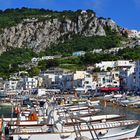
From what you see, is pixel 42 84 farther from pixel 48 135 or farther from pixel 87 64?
pixel 48 135

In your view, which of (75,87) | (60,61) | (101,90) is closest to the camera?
(101,90)

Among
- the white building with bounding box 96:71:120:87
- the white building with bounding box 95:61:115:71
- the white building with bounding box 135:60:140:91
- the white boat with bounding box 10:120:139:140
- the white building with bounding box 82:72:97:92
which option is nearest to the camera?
the white boat with bounding box 10:120:139:140

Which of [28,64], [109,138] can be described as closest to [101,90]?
[28,64]

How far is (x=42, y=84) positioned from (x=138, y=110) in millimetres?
79557

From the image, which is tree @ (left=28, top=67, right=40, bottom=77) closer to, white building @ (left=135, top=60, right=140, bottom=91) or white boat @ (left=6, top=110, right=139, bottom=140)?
white building @ (left=135, top=60, right=140, bottom=91)

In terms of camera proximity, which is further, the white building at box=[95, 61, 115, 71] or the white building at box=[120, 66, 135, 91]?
the white building at box=[95, 61, 115, 71]

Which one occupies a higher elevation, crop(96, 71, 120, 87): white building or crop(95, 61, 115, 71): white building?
crop(95, 61, 115, 71): white building

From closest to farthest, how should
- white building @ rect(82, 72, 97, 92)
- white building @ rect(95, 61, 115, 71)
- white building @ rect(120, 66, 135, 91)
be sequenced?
white building @ rect(120, 66, 135, 91) → white building @ rect(82, 72, 97, 92) → white building @ rect(95, 61, 115, 71)

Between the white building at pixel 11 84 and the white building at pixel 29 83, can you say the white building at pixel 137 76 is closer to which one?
the white building at pixel 29 83

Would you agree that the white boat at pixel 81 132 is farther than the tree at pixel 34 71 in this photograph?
No

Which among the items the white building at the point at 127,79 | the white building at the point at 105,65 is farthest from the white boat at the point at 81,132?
the white building at the point at 105,65

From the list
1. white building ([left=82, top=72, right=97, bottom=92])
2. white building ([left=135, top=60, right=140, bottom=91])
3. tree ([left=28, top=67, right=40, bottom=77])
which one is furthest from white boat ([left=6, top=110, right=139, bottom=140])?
tree ([left=28, top=67, right=40, bottom=77])

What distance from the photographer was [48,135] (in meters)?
28.5

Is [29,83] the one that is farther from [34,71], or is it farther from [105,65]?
[105,65]
